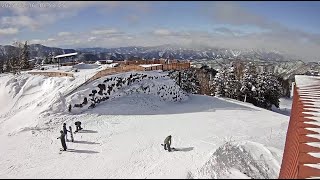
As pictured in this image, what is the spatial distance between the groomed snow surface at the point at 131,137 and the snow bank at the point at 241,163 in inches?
1.3

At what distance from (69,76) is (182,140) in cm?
1735

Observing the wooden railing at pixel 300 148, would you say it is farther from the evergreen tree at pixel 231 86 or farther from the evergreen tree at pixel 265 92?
the evergreen tree at pixel 231 86

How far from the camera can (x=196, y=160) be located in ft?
45.1

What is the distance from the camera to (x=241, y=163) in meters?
11.8

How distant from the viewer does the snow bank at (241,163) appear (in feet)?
36.0

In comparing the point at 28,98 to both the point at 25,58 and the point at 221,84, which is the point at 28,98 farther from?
the point at 221,84

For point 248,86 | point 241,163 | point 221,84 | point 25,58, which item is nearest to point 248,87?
point 248,86

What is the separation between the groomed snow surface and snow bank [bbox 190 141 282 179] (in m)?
0.03

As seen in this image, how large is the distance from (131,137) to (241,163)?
27.1 ft

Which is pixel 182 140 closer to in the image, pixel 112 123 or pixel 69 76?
pixel 112 123

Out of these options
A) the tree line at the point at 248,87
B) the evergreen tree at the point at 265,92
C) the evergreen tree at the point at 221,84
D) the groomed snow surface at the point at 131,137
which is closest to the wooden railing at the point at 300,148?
the groomed snow surface at the point at 131,137

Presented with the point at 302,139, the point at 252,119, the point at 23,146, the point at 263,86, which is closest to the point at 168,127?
the point at 252,119

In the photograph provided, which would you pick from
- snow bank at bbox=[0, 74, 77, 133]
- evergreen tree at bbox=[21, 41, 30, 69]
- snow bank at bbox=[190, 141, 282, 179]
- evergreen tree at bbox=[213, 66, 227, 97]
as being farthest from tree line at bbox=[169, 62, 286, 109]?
snow bank at bbox=[190, 141, 282, 179]

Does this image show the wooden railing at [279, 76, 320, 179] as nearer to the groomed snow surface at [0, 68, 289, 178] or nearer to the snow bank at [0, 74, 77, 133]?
the groomed snow surface at [0, 68, 289, 178]
